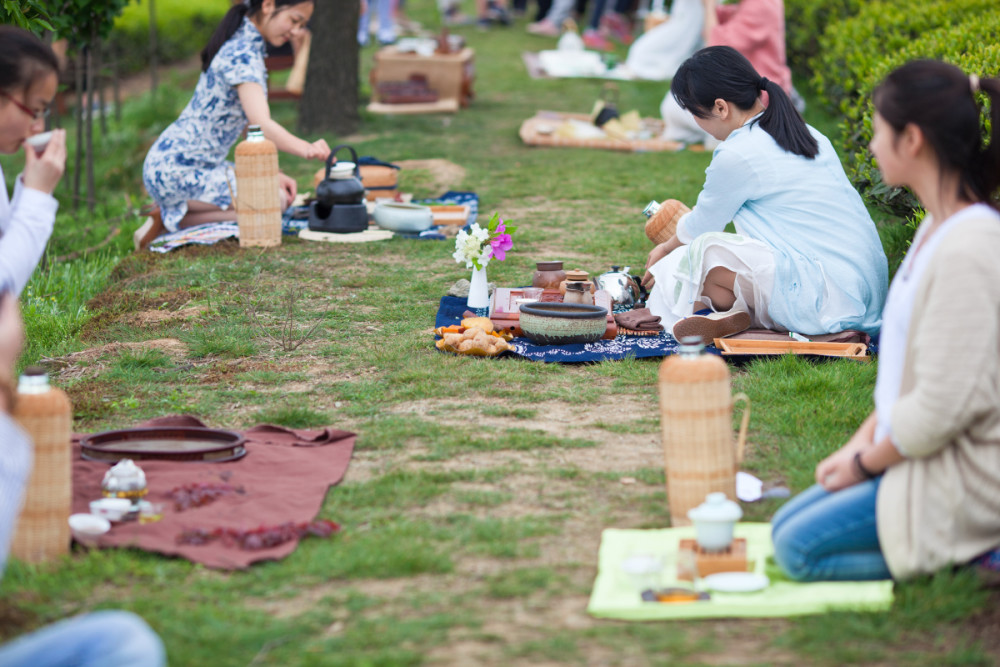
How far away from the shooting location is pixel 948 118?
2.76m

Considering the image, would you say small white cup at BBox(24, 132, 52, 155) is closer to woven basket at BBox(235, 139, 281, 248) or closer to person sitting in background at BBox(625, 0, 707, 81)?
woven basket at BBox(235, 139, 281, 248)

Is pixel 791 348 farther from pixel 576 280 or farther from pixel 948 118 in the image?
pixel 948 118

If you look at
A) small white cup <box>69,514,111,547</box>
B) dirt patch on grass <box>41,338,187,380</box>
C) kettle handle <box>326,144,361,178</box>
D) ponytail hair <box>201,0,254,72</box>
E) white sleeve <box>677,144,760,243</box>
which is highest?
ponytail hair <box>201,0,254,72</box>

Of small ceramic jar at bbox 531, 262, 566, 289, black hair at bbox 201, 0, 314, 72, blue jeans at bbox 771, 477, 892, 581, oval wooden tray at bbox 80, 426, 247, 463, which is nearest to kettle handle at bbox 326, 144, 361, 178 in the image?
black hair at bbox 201, 0, 314, 72

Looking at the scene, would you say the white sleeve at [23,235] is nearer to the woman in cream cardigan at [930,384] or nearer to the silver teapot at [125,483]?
the silver teapot at [125,483]

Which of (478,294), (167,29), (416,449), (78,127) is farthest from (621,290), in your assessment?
(167,29)

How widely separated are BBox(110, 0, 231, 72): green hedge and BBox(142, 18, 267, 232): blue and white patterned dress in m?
8.69

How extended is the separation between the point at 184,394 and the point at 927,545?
3.04 m

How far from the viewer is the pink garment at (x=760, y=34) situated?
9.90 meters

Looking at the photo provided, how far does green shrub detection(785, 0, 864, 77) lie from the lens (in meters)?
11.4

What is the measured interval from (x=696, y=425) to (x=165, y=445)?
1.88m

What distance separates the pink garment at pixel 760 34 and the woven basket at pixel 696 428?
726cm

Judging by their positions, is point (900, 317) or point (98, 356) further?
point (98, 356)

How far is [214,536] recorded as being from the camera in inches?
129
